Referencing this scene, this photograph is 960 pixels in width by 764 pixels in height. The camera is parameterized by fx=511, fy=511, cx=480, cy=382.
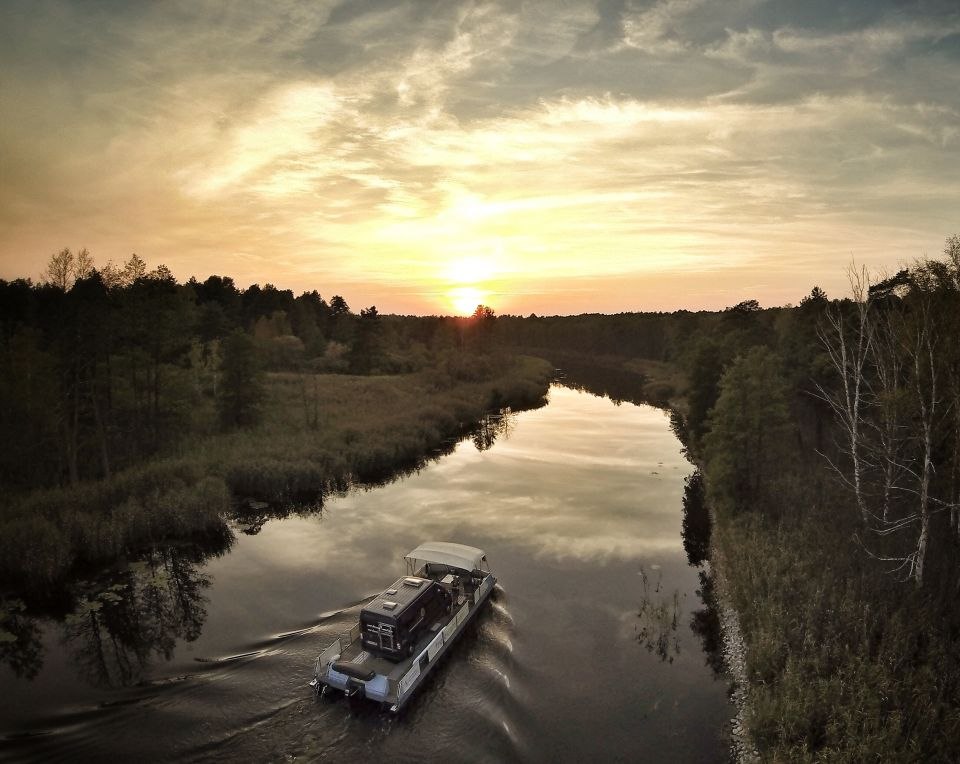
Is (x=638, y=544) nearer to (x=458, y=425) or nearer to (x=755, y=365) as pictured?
(x=755, y=365)

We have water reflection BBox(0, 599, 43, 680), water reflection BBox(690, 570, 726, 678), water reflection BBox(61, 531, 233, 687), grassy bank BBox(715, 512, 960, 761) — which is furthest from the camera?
water reflection BBox(690, 570, 726, 678)

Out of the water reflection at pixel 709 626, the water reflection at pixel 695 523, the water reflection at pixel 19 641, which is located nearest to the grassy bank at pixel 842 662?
the water reflection at pixel 709 626

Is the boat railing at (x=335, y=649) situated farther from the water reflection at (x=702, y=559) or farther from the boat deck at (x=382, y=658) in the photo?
the water reflection at (x=702, y=559)

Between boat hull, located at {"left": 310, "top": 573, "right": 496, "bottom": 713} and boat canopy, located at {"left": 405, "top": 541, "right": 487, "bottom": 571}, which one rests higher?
boat canopy, located at {"left": 405, "top": 541, "right": 487, "bottom": 571}

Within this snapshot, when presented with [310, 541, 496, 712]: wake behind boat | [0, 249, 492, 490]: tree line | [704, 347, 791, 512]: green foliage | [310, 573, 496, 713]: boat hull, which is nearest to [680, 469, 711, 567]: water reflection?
[704, 347, 791, 512]: green foliage

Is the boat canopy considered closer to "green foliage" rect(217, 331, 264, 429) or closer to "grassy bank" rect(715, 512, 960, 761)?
"grassy bank" rect(715, 512, 960, 761)

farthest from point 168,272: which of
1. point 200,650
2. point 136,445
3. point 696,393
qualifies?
point 696,393

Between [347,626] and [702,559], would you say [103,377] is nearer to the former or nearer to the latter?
[347,626]

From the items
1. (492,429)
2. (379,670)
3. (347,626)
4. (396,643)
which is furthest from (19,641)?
(492,429)
